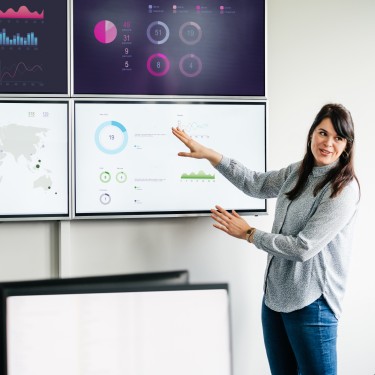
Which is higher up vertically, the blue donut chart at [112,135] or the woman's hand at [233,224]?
the blue donut chart at [112,135]

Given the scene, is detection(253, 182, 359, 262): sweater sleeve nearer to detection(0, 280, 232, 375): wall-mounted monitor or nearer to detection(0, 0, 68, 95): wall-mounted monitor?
detection(0, 280, 232, 375): wall-mounted monitor

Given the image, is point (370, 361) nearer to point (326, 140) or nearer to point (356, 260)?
point (356, 260)

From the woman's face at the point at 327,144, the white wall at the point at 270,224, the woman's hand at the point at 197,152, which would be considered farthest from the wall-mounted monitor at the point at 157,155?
the woman's face at the point at 327,144

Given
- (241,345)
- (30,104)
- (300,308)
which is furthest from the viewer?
(241,345)

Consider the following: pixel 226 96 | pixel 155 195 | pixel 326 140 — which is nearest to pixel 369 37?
pixel 226 96

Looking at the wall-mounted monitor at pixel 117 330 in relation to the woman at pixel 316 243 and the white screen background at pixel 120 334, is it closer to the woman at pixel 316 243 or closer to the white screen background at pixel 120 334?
the white screen background at pixel 120 334

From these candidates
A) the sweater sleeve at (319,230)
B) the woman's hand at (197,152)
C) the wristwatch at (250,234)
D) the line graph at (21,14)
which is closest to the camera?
the sweater sleeve at (319,230)

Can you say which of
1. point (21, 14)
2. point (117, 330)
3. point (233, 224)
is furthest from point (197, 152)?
point (117, 330)

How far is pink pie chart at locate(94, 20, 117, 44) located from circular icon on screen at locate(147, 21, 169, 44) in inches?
6.8

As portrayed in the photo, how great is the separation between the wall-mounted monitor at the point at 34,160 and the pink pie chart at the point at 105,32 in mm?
359

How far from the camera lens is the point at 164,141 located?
2.62 metres

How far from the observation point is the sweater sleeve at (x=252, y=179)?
2369mm

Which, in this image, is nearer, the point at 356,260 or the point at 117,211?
the point at 117,211

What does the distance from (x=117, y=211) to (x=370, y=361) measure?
1.61 m
